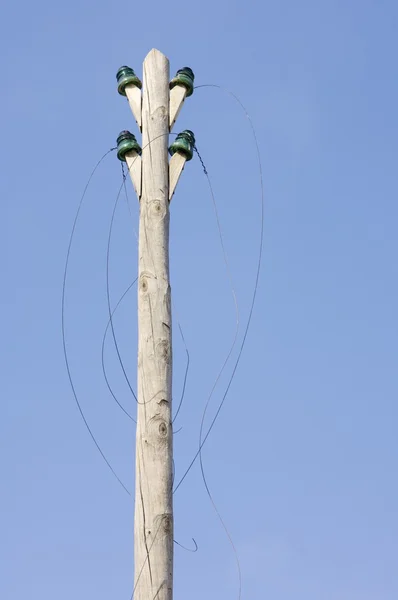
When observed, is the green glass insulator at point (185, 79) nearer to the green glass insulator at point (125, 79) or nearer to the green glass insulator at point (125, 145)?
the green glass insulator at point (125, 79)

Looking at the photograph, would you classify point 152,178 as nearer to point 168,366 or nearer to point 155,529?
point 168,366

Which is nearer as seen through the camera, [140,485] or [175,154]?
[140,485]

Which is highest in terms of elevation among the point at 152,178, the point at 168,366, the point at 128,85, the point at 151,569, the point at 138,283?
the point at 128,85

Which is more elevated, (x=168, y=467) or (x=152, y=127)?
(x=152, y=127)

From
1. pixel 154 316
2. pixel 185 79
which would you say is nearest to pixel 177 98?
pixel 185 79

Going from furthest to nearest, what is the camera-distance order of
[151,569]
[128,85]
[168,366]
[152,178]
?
[128,85]
[152,178]
[168,366]
[151,569]

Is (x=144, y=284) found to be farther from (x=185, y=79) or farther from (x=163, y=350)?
(x=185, y=79)

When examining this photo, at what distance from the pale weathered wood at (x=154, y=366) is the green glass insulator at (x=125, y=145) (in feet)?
0.22

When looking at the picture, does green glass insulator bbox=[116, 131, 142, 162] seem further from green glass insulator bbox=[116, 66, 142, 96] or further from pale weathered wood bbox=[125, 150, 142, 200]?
green glass insulator bbox=[116, 66, 142, 96]

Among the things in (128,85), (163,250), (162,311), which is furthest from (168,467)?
(128,85)

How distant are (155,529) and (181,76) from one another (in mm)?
3106

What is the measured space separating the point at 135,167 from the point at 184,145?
1.18 feet

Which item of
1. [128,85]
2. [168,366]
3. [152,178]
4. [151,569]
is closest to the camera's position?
[151,569]

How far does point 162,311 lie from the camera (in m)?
6.16
